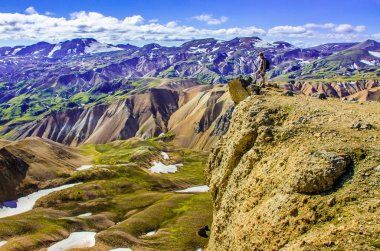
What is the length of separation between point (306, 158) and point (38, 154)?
182288 millimetres

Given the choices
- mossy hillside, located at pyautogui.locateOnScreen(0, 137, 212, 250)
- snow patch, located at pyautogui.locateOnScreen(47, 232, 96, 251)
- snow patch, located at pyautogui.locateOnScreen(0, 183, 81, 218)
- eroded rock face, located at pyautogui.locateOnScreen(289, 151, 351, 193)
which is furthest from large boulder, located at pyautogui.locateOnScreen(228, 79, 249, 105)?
snow patch, located at pyautogui.locateOnScreen(0, 183, 81, 218)

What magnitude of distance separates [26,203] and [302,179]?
13569cm

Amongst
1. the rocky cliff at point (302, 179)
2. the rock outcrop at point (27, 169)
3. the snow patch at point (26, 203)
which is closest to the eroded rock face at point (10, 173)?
the rock outcrop at point (27, 169)

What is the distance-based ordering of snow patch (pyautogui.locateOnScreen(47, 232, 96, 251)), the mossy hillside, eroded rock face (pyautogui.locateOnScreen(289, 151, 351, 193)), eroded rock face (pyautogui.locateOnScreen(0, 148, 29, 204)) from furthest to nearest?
eroded rock face (pyautogui.locateOnScreen(0, 148, 29, 204)) < the mossy hillside < snow patch (pyautogui.locateOnScreen(47, 232, 96, 251)) < eroded rock face (pyautogui.locateOnScreen(289, 151, 351, 193))

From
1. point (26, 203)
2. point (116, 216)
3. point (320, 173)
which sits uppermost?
point (320, 173)

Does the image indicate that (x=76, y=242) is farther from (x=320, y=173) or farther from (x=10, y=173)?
(x=10, y=173)

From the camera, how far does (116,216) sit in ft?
374

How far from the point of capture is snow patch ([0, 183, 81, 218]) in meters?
126

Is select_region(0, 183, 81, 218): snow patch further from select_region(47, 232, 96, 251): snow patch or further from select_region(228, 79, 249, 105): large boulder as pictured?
select_region(228, 79, 249, 105): large boulder

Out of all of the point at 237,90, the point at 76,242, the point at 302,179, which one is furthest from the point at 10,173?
the point at 302,179

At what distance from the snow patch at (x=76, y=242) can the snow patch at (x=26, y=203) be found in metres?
45.8

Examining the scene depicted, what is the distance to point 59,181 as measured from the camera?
161 m

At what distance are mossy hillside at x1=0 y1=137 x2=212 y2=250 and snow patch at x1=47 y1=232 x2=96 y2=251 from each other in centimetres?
214

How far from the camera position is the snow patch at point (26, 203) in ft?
413
